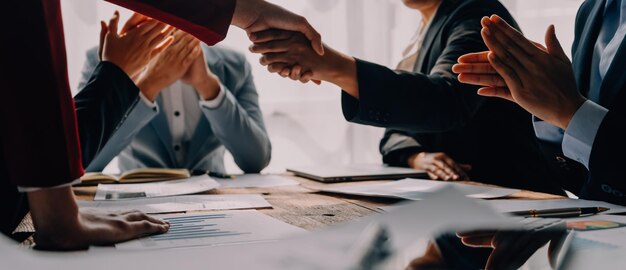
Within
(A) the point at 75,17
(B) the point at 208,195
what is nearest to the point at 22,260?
(B) the point at 208,195

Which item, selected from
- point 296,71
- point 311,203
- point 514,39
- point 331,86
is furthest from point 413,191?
point 331,86

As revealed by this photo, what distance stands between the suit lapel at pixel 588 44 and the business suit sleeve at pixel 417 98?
27 centimetres

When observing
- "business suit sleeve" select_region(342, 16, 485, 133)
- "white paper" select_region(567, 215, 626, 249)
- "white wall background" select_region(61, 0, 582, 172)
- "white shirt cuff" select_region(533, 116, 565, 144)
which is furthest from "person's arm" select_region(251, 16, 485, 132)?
"white wall background" select_region(61, 0, 582, 172)

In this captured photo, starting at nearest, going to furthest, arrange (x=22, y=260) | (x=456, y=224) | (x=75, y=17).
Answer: (x=22, y=260)
(x=456, y=224)
(x=75, y=17)

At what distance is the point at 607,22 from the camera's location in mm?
1266

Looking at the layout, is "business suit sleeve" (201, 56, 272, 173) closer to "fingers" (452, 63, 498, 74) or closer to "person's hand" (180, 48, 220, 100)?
"person's hand" (180, 48, 220, 100)

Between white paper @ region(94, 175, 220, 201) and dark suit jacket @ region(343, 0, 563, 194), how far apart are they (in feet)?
1.24

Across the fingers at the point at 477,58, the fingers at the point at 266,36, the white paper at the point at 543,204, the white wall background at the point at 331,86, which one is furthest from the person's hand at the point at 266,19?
the white wall background at the point at 331,86

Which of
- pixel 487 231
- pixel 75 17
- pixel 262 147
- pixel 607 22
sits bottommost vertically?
pixel 262 147

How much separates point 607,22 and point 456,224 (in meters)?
0.89

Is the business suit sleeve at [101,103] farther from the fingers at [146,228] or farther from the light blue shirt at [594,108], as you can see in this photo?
the light blue shirt at [594,108]

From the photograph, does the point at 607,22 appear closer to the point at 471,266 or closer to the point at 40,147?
the point at 471,266

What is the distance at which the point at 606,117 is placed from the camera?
0.92m

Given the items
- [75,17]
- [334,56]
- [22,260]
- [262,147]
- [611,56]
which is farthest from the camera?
[75,17]
